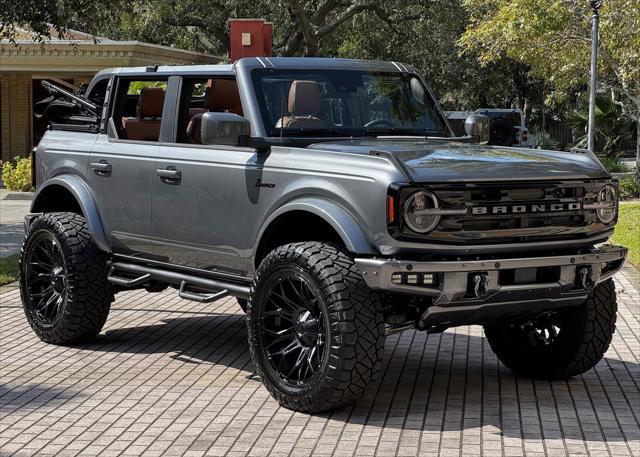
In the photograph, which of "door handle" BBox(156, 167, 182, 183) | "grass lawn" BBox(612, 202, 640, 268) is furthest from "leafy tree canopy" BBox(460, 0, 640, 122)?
"door handle" BBox(156, 167, 182, 183)

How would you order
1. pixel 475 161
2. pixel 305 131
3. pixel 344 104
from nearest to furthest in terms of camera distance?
pixel 475 161
pixel 305 131
pixel 344 104

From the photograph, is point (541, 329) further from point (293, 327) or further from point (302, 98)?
point (302, 98)

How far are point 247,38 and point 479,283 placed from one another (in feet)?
26.1

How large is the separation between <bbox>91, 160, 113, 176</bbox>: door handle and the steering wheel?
191 cm

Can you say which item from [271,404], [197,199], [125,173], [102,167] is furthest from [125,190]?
[271,404]

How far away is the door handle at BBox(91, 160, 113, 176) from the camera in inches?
341

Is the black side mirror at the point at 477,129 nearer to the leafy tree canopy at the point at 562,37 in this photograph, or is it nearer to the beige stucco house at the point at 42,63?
the leafy tree canopy at the point at 562,37

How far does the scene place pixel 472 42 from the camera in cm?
2948

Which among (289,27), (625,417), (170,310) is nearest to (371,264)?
(625,417)

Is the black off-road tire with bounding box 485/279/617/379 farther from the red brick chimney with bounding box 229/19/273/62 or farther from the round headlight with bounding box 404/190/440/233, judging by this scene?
the red brick chimney with bounding box 229/19/273/62

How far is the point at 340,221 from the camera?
21.8 ft

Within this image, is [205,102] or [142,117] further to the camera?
[142,117]

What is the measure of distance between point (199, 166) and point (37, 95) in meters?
29.9

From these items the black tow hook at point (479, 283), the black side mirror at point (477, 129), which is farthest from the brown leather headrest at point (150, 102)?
the black tow hook at point (479, 283)
